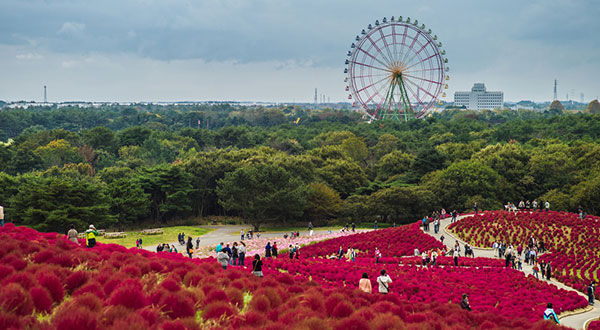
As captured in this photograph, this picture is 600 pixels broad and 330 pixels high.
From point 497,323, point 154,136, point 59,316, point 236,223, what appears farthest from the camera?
point 154,136

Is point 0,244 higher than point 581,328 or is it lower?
higher

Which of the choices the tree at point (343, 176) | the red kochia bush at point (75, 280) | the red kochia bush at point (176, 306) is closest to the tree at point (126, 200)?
the tree at point (343, 176)

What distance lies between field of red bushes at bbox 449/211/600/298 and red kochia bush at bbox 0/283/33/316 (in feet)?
97.3

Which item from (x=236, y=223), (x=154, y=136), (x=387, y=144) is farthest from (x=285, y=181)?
(x=154, y=136)

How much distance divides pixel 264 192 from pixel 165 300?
52.9 metres

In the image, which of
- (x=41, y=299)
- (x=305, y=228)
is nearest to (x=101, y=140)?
(x=305, y=228)

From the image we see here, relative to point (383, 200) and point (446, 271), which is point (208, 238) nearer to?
point (383, 200)

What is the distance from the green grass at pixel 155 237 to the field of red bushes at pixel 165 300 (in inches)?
1460

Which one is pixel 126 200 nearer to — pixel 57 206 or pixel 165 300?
pixel 57 206

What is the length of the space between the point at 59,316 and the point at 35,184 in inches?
2072

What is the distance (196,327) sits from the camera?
302 inches

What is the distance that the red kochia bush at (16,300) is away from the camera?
7531 mm

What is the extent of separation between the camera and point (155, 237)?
53438 millimetres

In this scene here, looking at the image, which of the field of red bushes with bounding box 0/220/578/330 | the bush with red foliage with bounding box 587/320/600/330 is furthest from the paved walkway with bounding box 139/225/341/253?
the field of red bushes with bounding box 0/220/578/330
